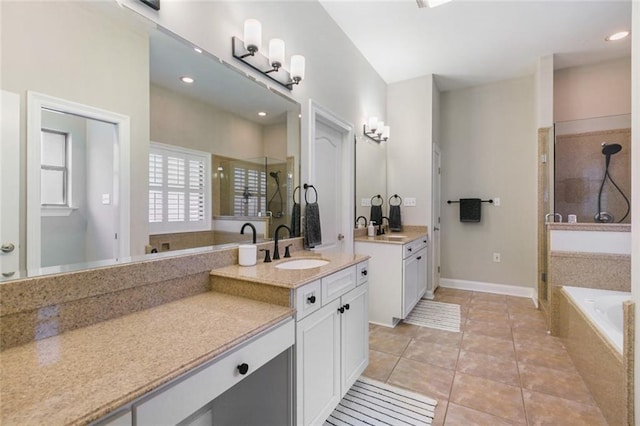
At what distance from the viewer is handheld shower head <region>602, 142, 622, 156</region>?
10.1 feet

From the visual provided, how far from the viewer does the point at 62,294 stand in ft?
3.14

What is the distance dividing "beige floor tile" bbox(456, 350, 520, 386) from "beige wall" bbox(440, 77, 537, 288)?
6.79ft

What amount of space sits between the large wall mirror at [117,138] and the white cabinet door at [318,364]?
0.68 m

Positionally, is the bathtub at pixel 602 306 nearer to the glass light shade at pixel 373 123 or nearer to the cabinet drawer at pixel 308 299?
the cabinet drawer at pixel 308 299

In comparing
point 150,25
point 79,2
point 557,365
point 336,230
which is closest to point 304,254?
point 336,230

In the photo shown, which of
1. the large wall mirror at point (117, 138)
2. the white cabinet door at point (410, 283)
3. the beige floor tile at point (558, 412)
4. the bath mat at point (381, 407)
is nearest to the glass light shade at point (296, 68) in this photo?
the large wall mirror at point (117, 138)

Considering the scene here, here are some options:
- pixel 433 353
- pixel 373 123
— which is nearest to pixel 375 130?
pixel 373 123

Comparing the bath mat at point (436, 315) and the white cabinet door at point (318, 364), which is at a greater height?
the white cabinet door at point (318, 364)

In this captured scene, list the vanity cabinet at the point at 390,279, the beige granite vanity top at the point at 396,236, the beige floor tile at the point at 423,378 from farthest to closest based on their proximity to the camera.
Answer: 1. the beige granite vanity top at the point at 396,236
2. the vanity cabinet at the point at 390,279
3. the beige floor tile at the point at 423,378

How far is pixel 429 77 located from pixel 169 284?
380 centimetres

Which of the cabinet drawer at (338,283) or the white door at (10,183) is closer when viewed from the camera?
the white door at (10,183)

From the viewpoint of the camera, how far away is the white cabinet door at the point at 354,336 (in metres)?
1.67

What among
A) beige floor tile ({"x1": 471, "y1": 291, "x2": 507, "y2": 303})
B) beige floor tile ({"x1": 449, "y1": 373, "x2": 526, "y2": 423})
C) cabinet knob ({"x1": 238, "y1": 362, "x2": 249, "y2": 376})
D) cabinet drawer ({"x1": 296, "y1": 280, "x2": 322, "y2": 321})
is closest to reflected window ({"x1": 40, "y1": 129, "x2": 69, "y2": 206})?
cabinet knob ({"x1": 238, "y1": 362, "x2": 249, "y2": 376})

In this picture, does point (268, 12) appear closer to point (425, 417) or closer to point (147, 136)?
point (147, 136)
